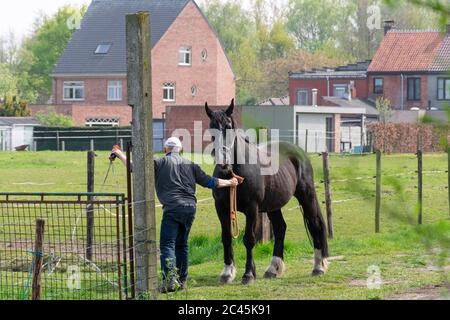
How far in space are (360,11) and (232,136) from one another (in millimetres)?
95499

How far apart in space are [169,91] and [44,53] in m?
30.6

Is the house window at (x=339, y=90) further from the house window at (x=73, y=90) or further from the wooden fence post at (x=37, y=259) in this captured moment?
the wooden fence post at (x=37, y=259)

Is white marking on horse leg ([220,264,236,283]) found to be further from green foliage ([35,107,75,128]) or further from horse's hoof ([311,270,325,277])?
green foliage ([35,107,75,128])

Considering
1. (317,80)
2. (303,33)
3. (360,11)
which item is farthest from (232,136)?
(303,33)

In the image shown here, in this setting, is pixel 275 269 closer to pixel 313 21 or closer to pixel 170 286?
pixel 170 286

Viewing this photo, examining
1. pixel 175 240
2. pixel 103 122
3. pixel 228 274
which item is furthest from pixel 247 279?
pixel 103 122

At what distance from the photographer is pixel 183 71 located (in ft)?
255

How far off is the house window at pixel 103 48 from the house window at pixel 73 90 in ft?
8.24

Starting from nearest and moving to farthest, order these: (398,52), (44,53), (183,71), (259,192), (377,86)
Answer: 1. (259,192)
2. (183,71)
3. (398,52)
4. (377,86)
5. (44,53)

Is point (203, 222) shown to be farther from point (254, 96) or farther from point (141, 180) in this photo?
point (254, 96)

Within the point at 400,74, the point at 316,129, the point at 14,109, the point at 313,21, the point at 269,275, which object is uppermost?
the point at 313,21

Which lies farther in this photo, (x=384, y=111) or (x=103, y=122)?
(x=103, y=122)

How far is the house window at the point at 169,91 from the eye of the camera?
7706 cm

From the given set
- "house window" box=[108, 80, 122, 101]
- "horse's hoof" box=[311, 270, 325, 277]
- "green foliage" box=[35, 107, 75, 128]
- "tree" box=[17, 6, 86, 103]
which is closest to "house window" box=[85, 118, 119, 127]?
"house window" box=[108, 80, 122, 101]
